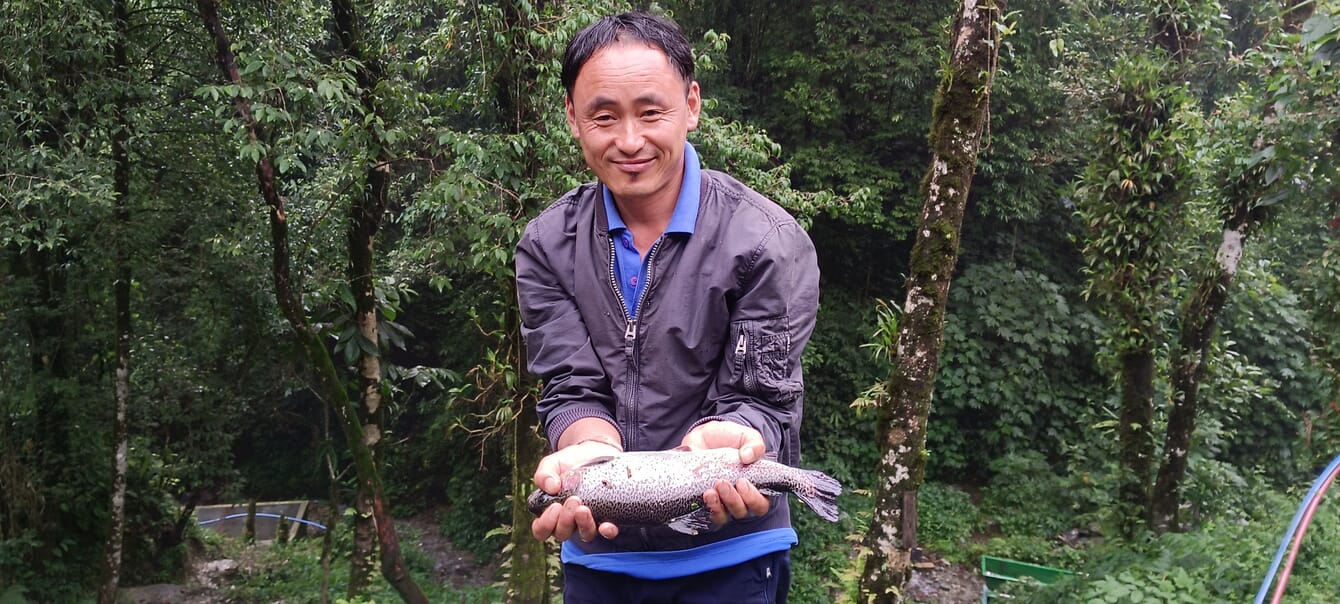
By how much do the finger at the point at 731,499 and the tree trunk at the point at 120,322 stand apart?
21.3 ft

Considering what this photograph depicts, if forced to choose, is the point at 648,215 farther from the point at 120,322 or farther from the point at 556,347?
the point at 120,322

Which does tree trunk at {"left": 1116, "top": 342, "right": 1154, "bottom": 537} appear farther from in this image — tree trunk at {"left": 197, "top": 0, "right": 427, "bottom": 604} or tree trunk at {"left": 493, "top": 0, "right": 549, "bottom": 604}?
tree trunk at {"left": 197, "top": 0, "right": 427, "bottom": 604}

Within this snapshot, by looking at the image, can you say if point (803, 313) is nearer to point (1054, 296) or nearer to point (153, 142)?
point (153, 142)

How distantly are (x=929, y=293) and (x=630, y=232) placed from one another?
8.33ft

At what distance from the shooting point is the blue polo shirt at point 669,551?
195 cm

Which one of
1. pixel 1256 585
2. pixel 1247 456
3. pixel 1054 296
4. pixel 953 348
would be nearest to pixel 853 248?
pixel 953 348

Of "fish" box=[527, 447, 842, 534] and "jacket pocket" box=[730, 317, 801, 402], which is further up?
"jacket pocket" box=[730, 317, 801, 402]

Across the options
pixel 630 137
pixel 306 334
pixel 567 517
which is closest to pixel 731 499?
pixel 567 517

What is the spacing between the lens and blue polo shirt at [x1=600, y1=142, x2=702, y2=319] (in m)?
2.09

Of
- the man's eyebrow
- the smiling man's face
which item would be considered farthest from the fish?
the man's eyebrow

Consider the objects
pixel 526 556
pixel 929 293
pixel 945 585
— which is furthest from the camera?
pixel 945 585

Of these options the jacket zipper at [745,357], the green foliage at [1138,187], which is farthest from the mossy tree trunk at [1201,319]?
the jacket zipper at [745,357]

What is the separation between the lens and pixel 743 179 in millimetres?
7262

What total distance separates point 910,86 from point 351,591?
9033mm
